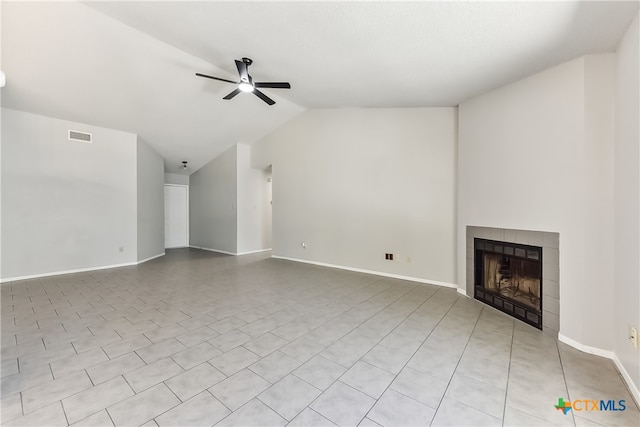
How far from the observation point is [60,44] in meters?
3.21

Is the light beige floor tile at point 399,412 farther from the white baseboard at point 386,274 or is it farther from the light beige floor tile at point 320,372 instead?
the white baseboard at point 386,274

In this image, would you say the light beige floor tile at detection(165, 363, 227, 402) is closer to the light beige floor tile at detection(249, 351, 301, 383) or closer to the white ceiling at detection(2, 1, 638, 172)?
the light beige floor tile at detection(249, 351, 301, 383)

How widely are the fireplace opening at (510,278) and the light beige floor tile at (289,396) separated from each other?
8.26 feet

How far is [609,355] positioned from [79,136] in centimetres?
795

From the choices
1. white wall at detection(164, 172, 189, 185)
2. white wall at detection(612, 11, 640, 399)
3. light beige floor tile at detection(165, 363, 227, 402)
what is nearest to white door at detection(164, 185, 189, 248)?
white wall at detection(164, 172, 189, 185)

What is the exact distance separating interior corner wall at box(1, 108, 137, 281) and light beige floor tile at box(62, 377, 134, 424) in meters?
4.44

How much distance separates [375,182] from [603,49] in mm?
3046

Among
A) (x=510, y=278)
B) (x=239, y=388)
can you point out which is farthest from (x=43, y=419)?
(x=510, y=278)

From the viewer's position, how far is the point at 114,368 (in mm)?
1957

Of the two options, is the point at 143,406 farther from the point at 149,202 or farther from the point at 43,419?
the point at 149,202

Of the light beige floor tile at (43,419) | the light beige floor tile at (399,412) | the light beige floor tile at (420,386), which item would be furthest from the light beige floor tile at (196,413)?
the light beige floor tile at (420,386)

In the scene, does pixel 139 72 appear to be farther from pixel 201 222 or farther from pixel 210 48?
pixel 201 222

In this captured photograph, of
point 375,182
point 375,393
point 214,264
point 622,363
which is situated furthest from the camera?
point 214,264

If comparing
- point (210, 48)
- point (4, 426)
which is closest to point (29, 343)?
point (4, 426)
